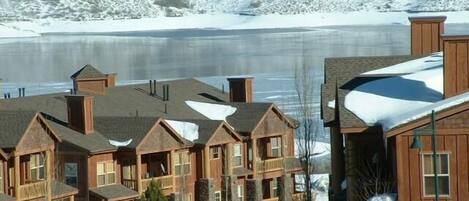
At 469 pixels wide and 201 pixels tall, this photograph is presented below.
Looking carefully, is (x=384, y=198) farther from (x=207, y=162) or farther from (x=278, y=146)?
(x=278, y=146)

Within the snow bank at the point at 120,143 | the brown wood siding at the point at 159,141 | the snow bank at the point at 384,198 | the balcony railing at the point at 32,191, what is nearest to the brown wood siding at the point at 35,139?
the balcony railing at the point at 32,191

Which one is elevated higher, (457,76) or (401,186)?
(457,76)

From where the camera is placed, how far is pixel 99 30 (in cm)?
18712

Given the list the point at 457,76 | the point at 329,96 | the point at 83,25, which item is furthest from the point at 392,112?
the point at 83,25

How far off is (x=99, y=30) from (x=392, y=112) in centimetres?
17426

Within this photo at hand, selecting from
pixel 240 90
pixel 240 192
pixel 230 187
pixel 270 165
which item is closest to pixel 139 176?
pixel 230 187

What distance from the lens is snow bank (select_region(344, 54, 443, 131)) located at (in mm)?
14220

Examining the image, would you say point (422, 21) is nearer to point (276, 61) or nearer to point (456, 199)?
point (456, 199)

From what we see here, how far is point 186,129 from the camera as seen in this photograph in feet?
89.5

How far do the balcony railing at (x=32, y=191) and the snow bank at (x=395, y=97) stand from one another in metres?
8.27

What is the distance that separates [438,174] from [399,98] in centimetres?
140

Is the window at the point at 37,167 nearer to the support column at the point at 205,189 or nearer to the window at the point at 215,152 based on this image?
the support column at the point at 205,189

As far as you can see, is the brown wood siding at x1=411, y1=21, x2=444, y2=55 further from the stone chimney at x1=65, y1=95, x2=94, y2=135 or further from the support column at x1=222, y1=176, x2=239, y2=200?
the support column at x1=222, y1=176, x2=239, y2=200

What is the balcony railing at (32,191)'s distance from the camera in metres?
22.2
